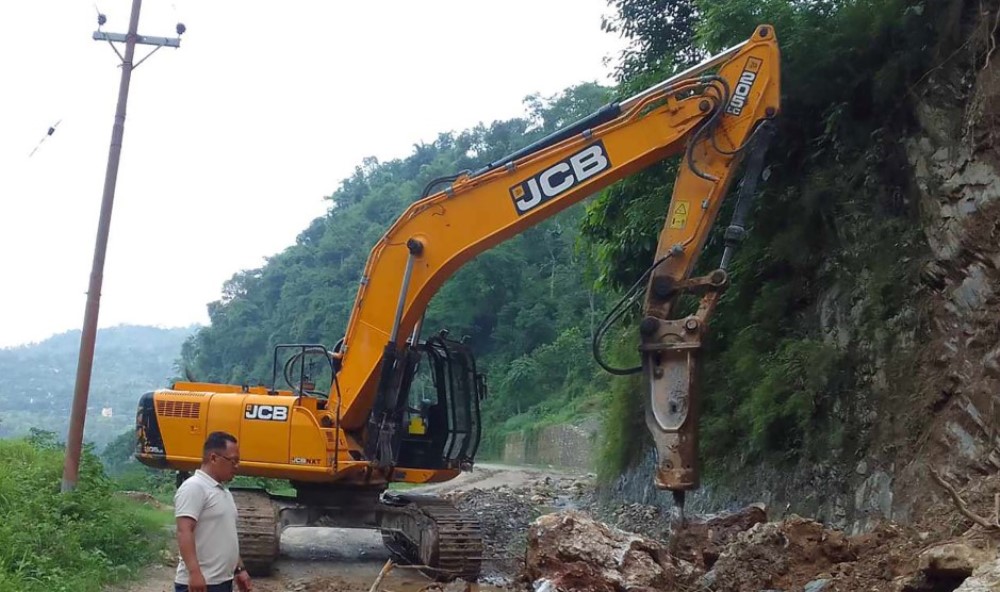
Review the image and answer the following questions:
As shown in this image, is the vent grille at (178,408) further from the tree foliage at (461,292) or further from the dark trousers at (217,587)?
the tree foliage at (461,292)

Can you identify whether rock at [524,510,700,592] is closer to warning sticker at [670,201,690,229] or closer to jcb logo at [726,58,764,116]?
warning sticker at [670,201,690,229]

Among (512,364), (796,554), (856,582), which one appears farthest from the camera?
(512,364)

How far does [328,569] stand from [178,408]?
2.24 meters

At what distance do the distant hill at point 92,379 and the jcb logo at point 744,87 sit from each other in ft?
158

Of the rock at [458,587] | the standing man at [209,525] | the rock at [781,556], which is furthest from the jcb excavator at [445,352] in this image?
the standing man at [209,525]

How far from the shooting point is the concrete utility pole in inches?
428

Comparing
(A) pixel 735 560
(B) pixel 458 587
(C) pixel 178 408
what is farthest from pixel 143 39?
(A) pixel 735 560

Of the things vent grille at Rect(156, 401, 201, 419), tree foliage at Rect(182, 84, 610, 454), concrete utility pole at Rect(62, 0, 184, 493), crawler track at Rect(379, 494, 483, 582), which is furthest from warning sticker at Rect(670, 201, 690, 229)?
tree foliage at Rect(182, 84, 610, 454)

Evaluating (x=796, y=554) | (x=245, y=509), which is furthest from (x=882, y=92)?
(x=245, y=509)

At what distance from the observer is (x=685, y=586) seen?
6844mm

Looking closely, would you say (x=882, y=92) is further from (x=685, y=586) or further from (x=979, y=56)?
(x=685, y=586)

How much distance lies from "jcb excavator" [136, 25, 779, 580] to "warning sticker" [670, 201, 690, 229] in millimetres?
14

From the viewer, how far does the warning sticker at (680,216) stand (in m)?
8.28

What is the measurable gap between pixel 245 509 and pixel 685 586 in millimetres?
4805
